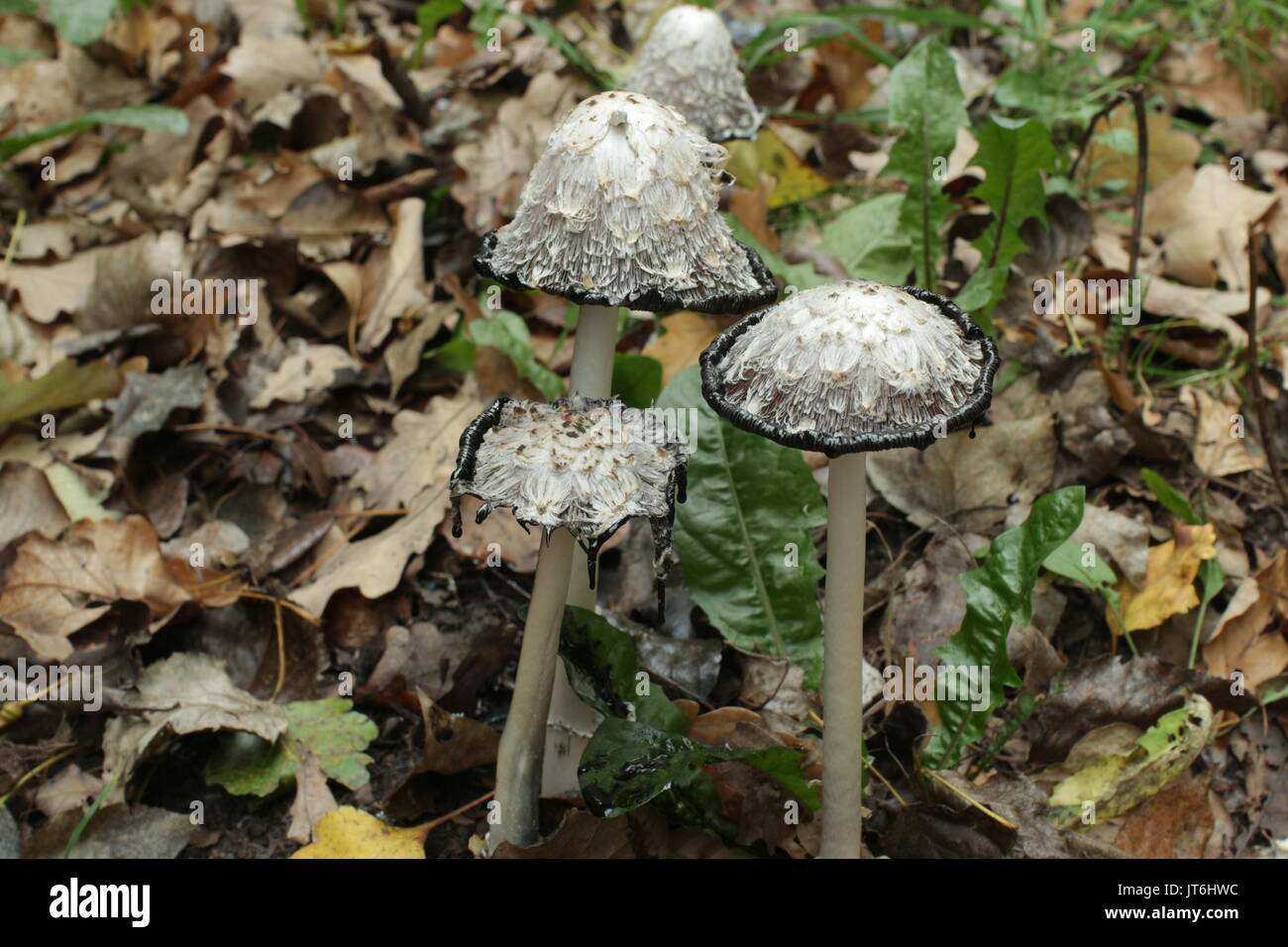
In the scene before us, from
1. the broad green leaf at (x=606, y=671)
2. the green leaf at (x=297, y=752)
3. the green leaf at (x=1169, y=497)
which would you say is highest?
the green leaf at (x=1169, y=497)

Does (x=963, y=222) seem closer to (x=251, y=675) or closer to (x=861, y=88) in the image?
(x=861, y=88)

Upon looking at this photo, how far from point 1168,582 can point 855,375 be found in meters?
1.91

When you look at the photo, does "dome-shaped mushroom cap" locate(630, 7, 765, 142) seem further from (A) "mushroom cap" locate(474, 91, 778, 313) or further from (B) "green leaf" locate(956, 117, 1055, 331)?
(A) "mushroom cap" locate(474, 91, 778, 313)

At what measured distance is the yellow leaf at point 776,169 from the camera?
5418 millimetres

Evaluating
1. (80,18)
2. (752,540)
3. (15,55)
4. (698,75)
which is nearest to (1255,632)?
(752,540)

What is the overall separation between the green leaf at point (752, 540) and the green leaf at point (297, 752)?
44.0 inches

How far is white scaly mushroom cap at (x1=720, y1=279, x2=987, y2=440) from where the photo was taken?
2.42 meters

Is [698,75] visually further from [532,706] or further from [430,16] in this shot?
[532,706]

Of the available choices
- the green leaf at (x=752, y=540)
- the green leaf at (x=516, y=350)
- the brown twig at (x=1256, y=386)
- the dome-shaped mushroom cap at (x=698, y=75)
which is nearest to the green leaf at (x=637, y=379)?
the green leaf at (x=752, y=540)

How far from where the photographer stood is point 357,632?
399 cm

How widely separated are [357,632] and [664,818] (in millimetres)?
1400

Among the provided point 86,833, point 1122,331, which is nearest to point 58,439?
point 86,833

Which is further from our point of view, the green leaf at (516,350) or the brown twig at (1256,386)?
the green leaf at (516,350)

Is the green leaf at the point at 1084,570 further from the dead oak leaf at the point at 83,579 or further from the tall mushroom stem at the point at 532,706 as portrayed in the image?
the dead oak leaf at the point at 83,579
